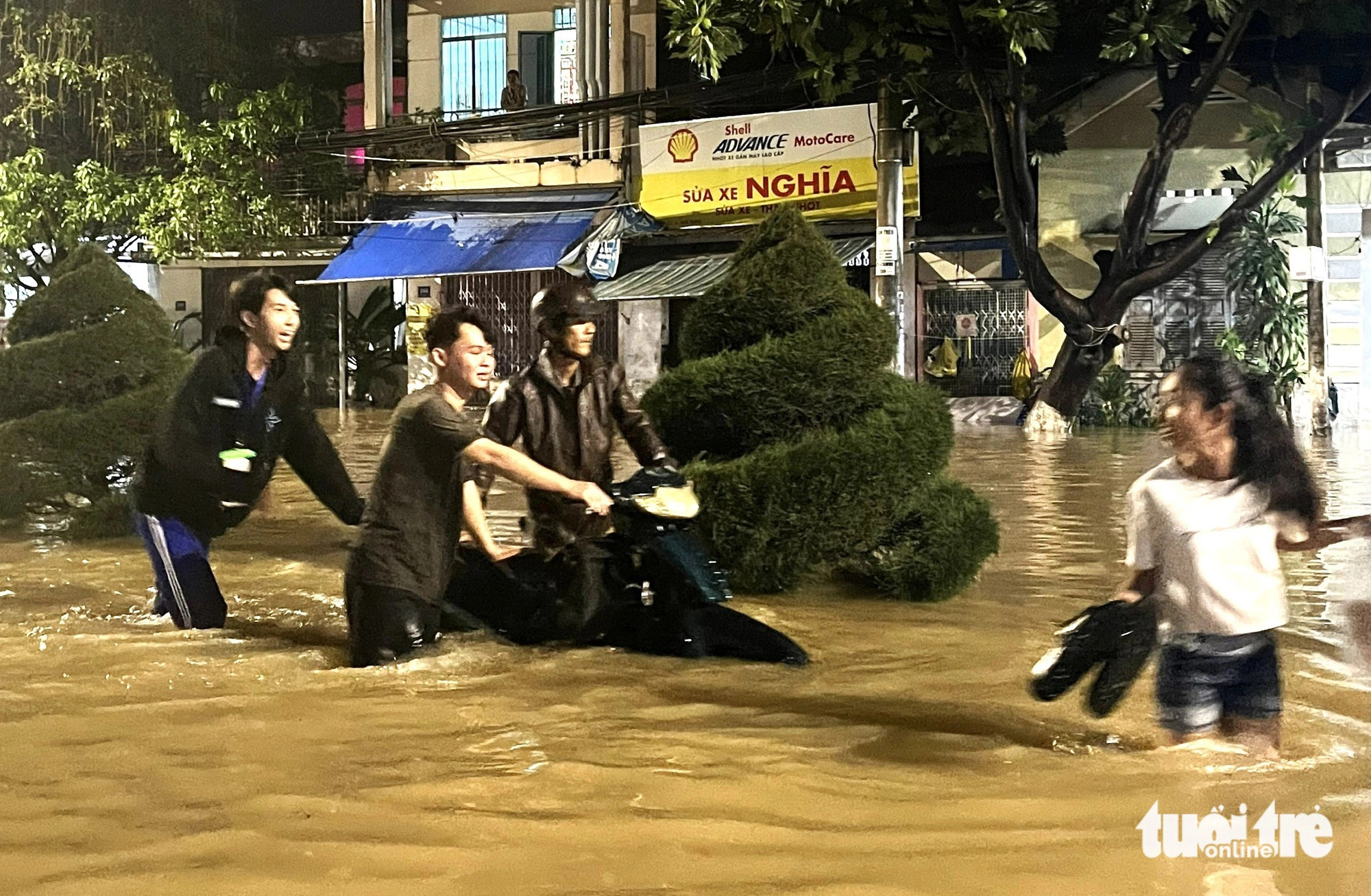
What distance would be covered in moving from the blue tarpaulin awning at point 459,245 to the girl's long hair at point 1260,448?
808cm

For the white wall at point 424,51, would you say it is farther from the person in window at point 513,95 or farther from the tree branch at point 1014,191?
the tree branch at point 1014,191

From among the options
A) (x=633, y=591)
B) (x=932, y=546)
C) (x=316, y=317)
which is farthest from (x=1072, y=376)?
(x=633, y=591)

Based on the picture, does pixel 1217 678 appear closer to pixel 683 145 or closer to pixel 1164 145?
pixel 1164 145

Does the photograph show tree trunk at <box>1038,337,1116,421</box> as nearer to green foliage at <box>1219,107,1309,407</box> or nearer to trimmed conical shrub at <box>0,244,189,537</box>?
green foliage at <box>1219,107,1309,407</box>

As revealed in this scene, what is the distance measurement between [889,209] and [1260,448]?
783 cm

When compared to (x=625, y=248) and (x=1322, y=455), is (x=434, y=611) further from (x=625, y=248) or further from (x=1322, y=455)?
(x=625, y=248)

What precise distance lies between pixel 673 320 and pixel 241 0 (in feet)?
22.0

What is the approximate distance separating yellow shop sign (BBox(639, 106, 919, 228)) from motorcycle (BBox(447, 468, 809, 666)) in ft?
33.2

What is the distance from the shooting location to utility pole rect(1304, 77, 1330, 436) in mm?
12977

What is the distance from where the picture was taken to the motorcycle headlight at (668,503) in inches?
173

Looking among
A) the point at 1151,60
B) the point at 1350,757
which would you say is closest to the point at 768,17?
the point at 1151,60

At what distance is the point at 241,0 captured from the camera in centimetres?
1591

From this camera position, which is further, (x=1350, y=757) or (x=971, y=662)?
(x=971, y=662)

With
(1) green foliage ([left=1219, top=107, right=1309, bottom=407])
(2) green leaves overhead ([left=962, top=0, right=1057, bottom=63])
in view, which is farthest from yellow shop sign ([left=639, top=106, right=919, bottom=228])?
(2) green leaves overhead ([left=962, top=0, right=1057, bottom=63])
